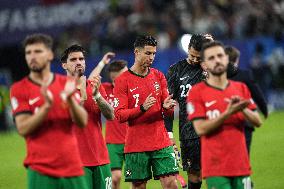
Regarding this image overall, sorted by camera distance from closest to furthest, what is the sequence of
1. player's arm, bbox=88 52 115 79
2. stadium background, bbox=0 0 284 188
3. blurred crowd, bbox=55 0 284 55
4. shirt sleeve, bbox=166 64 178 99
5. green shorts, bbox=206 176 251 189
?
green shorts, bbox=206 176 251 189 < player's arm, bbox=88 52 115 79 < shirt sleeve, bbox=166 64 178 99 < stadium background, bbox=0 0 284 188 < blurred crowd, bbox=55 0 284 55

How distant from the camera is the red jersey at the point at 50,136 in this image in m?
8.32

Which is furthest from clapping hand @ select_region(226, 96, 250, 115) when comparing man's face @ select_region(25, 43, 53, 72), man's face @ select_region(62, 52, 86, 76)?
man's face @ select_region(62, 52, 86, 76)

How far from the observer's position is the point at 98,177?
34.5ft

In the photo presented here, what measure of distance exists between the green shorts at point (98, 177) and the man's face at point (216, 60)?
250 centimetres

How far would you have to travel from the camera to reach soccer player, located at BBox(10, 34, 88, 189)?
831 centimetres

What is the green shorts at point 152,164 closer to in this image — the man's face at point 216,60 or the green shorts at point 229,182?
the green shorts at point 229,182

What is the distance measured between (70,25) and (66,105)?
22.1 metres

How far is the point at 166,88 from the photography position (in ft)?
39.1

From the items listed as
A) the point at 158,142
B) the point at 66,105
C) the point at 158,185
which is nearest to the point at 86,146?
the point at 158,142

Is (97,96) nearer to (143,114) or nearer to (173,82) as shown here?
(143,114)

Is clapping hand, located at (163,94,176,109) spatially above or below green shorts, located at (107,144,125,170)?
above

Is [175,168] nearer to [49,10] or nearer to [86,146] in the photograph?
[86,146]

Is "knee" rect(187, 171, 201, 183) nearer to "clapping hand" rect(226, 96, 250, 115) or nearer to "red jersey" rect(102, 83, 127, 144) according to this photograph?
"red jersey" rect(102, 83, 127, 144)

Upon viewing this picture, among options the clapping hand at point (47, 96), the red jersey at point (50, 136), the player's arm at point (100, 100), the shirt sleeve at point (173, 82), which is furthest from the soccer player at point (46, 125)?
the shirt sleeve at point (173, 82)
